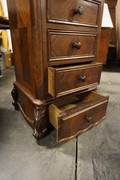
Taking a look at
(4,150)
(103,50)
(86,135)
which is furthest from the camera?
(103,50)

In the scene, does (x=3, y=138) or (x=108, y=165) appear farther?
(x=3, y=138)

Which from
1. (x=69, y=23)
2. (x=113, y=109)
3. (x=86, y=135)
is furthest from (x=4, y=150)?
(x=113, y=109)

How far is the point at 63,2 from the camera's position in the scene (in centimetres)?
52

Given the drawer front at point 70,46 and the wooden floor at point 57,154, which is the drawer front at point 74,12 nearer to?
the drawer front at point 70,46

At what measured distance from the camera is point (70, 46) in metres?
0.61

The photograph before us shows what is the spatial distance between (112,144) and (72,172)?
0.29 metres

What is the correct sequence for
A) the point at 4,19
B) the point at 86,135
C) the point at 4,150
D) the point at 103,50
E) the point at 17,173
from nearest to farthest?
the point at 17,173, the point at 4,150, the point at 86,135, the point at 4,19, the point at 103,50

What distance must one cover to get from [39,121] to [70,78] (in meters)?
0.28

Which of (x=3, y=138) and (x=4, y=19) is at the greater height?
(x=4, y=19)

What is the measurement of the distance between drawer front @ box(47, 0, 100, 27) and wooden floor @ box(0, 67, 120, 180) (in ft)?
2.07

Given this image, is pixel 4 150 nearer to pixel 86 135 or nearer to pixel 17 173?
pixel 17 173

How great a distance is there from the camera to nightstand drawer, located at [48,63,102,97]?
0.55 meters

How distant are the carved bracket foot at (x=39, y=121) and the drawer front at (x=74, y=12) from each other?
0.43 meters

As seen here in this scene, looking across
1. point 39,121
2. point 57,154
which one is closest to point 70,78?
point 39,121
